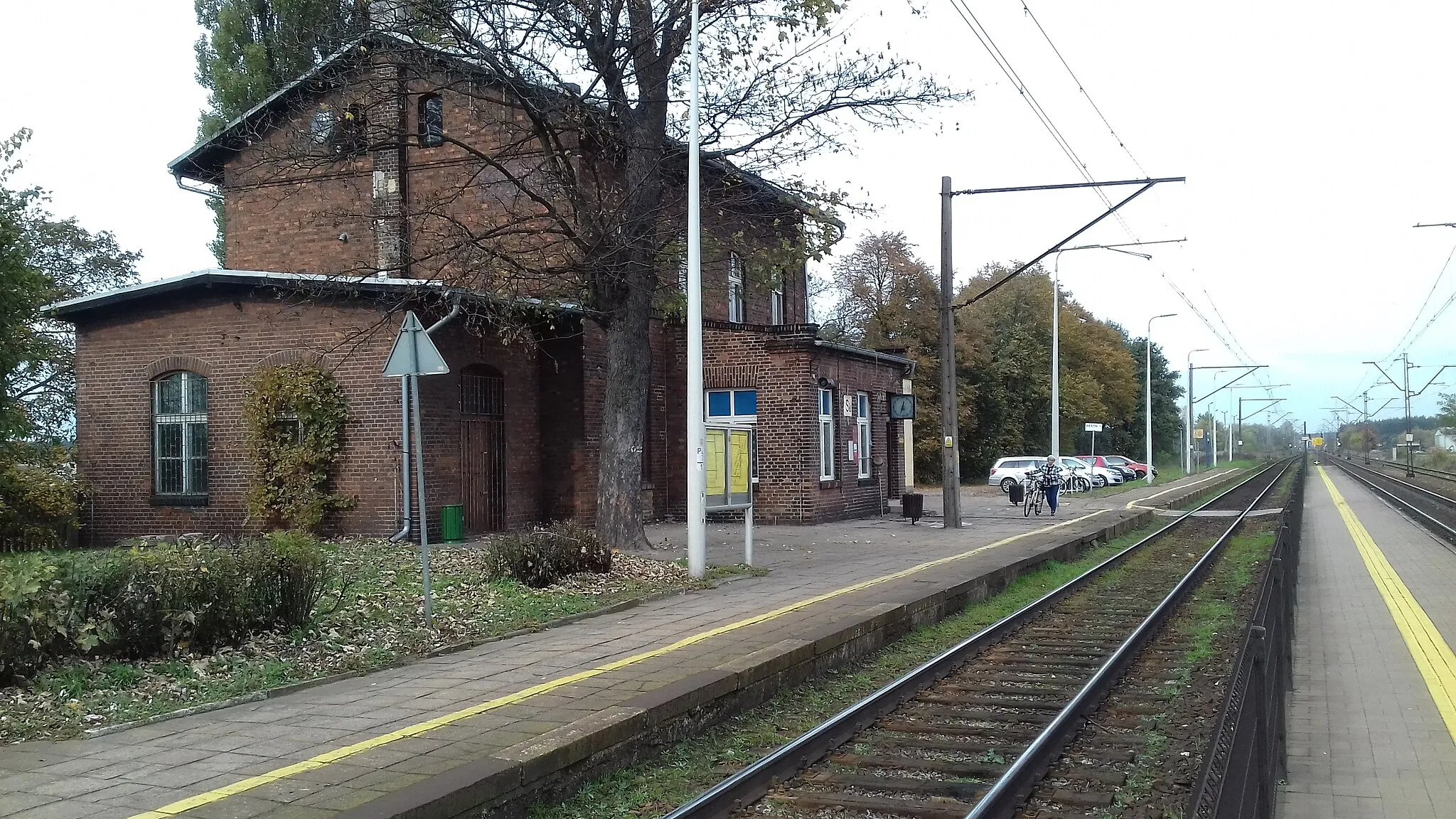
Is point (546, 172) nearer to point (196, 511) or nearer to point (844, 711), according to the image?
point (196, 511)

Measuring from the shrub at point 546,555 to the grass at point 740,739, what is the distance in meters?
3.74

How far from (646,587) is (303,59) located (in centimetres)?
1067

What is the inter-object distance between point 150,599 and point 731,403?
17215 mm

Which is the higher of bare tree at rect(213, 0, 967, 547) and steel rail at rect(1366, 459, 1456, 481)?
bare tree at rect(213, 0, 967, 547)

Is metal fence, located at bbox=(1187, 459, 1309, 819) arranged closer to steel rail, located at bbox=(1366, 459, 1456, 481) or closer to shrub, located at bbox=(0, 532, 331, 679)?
shrub, located at bbox=(0, 532, 331, 679)

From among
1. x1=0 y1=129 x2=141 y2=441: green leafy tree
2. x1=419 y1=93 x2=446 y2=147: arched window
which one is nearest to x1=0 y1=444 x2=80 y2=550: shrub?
x1=0 y1=129 x2=141 y2=441: green leafy tree

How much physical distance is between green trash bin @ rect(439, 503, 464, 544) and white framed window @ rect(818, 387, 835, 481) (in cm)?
868

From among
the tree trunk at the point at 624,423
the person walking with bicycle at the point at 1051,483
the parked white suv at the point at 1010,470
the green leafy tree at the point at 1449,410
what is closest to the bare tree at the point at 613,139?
the tree trunk at the point at 624,423

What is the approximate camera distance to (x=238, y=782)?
5.43 metres

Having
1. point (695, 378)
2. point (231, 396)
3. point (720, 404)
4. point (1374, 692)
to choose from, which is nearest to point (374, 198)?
point (231, 396)

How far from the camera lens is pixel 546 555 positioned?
1230 centimetres

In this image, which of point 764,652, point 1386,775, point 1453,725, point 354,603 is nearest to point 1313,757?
point 1386,775

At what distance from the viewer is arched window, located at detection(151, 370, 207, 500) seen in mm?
18906

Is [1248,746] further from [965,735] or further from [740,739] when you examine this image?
[740,739]
